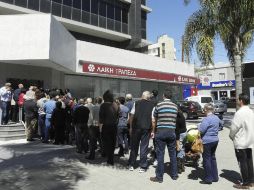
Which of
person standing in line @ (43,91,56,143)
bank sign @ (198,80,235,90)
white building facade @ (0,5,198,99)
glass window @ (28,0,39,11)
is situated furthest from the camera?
bank sign @ (198,80,235,90)

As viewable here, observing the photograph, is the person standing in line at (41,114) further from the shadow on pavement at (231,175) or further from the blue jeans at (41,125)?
the shadow on pavement at (231,175)

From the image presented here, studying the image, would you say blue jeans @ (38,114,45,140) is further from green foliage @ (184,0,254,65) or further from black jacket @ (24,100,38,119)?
green foliage @ (184,0,254,65)

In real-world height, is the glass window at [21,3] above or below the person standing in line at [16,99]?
above

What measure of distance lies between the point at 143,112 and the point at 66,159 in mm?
2894

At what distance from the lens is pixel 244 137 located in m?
7.12

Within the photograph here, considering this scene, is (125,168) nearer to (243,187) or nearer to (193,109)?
(243,187)

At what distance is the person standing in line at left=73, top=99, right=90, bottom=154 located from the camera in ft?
35.1

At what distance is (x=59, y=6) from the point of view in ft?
91.5

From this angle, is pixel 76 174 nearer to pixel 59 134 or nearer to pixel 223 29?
pixel 59 134

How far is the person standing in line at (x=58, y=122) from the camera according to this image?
12.2m

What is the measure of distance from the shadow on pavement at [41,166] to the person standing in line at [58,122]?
48cm

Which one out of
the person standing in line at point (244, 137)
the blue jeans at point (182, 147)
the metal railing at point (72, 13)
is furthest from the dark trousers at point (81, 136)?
the metal railing at point (72, 13)

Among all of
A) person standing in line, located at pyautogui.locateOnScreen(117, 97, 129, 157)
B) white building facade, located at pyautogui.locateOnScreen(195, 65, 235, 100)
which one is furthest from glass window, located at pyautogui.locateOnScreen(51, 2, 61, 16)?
white building facade, located at pyautogui.locateOnScreen(195, 65, 235, 100)

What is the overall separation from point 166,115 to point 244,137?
166 cm
